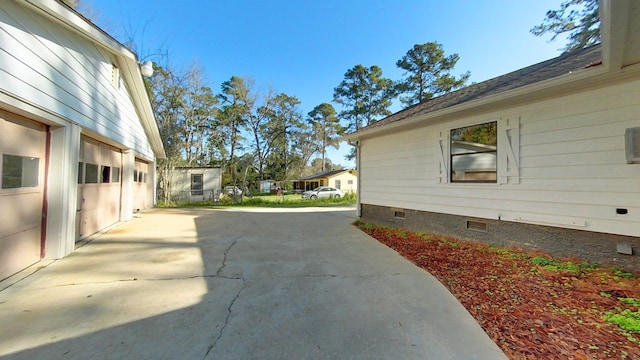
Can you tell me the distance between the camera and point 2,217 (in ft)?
10.0

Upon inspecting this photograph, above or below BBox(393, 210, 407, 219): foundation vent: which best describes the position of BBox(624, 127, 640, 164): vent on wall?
above

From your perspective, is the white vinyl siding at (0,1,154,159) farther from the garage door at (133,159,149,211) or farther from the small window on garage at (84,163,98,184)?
the garage door at (133,159,149,211)

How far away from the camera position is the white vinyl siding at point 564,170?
351 centimetres

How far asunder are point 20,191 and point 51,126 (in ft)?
4.03

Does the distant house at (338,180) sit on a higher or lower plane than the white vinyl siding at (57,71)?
lower

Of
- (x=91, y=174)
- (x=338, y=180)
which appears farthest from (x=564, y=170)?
(x=338, y=180)

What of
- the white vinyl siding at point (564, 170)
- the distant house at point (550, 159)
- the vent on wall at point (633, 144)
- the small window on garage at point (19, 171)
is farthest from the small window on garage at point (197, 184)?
the vent on wall at point (633, 144)

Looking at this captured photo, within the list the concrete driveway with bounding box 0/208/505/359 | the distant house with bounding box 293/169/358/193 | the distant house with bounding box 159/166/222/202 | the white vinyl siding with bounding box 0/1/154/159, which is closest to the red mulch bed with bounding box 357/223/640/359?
the concrete driveway with bounding box 0/208/505/359

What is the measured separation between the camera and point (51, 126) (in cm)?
401

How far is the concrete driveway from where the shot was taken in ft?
6.34

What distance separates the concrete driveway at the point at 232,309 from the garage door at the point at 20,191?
0.35m

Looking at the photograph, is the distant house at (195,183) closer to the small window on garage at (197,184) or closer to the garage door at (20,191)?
the small window on garage at (197,184)

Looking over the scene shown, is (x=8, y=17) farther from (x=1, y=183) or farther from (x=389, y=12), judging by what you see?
(x=389, y=12)

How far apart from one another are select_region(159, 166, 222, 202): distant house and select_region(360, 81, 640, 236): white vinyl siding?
15.9m
